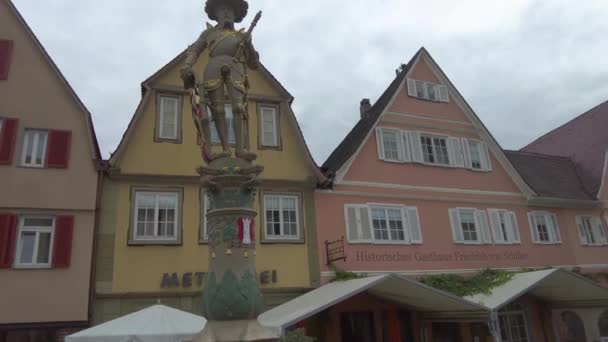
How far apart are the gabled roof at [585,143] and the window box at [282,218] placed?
39.6 feet

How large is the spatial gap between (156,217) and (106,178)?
4.95 ft

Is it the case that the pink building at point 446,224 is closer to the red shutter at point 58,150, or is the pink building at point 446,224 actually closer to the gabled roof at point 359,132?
the gabled roof at point 359,132

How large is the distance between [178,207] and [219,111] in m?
7.26

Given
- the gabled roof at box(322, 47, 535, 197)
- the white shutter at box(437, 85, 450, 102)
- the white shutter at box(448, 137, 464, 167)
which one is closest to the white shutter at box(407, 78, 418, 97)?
the gabled roof at box(322, 47, 535, 197)

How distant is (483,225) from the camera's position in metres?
15.6

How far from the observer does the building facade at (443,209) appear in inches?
539

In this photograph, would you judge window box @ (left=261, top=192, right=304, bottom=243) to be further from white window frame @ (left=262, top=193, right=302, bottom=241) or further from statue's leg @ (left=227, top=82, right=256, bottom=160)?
statue's leg @ (left=227, top=82, right=256, bottom=160)

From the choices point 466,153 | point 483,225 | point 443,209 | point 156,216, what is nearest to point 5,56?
point 156,216

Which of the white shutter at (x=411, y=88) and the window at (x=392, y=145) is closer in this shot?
the window at (x=392, y=145)

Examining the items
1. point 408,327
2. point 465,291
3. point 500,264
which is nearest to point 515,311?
point 500,264

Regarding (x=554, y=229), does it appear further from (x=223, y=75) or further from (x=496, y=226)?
(x=223, y=75)

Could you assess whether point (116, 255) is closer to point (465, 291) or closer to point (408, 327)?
point (408, 327)

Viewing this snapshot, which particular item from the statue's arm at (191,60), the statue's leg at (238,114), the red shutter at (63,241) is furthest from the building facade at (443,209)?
the statue's arm at (191,60)

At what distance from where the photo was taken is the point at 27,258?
1077cm
